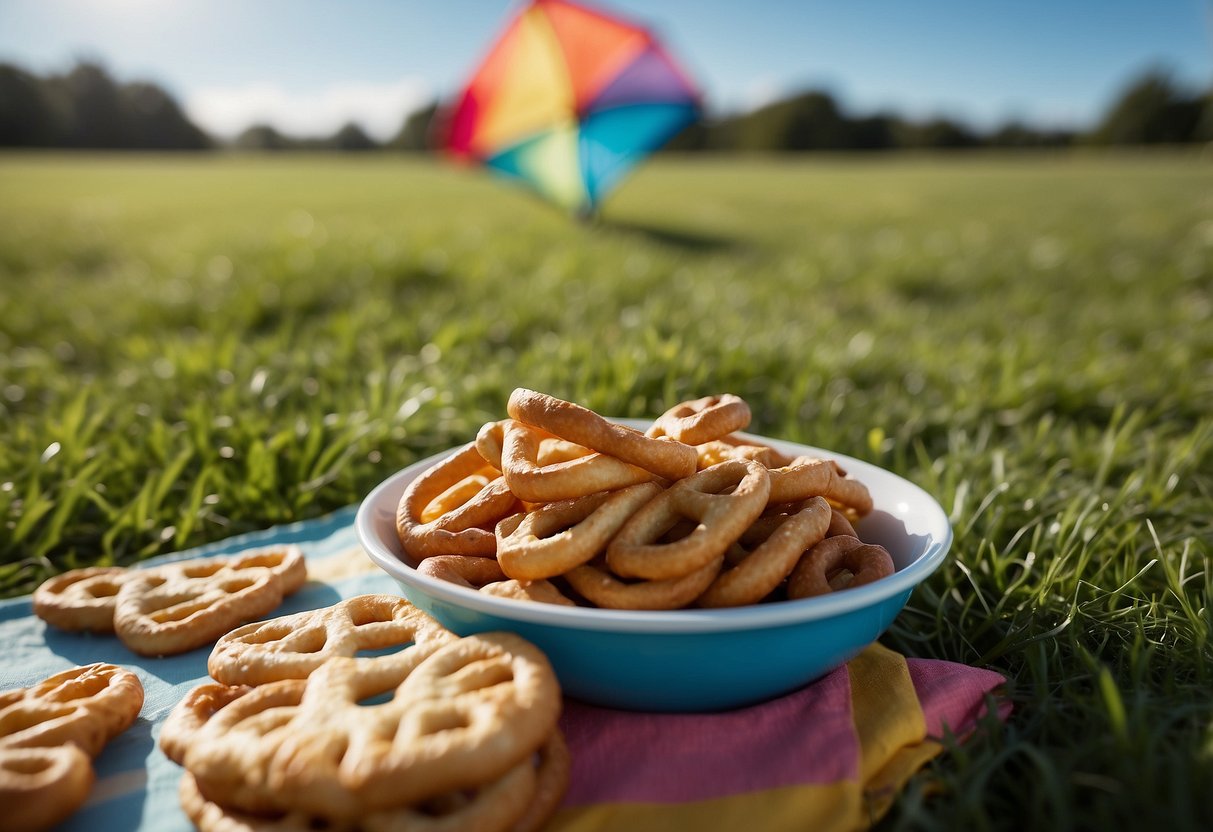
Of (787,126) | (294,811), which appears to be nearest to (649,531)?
(294,811)

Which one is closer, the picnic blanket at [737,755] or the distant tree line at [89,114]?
the picnic blanket at [737,755]

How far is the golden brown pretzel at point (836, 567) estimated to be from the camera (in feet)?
5.43

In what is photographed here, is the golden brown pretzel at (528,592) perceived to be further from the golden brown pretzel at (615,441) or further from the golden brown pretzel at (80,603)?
the golden brown pretzel at (80,603)

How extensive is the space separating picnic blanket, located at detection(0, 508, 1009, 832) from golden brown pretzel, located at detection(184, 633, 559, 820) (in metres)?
0.20

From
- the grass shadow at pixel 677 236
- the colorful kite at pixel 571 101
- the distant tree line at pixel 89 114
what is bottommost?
the grass shadow at pixel 677 236

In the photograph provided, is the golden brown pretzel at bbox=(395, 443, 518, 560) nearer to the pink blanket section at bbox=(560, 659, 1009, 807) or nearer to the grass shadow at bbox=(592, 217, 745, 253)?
the pink blanket section at bbox=(560, 659, 1009, 807)

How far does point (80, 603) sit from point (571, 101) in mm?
8449

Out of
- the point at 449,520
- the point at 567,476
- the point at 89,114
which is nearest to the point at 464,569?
the point at 449,520

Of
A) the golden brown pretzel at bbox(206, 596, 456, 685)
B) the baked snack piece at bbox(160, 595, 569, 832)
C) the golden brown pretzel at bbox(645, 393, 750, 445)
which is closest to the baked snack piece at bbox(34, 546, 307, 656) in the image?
the golden brown pretzel at bbox(206, 596, 456, 685)

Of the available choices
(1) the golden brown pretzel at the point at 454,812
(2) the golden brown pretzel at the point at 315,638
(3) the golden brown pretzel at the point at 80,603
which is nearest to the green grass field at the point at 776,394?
(3) the golden brown pretzel at the point at 80,603

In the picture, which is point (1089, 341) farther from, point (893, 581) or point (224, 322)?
point (224, 322)

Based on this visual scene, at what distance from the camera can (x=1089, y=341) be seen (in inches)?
218

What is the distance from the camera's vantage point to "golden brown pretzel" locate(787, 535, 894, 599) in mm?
1655

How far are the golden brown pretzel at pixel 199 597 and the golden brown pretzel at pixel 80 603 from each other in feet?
0.14
